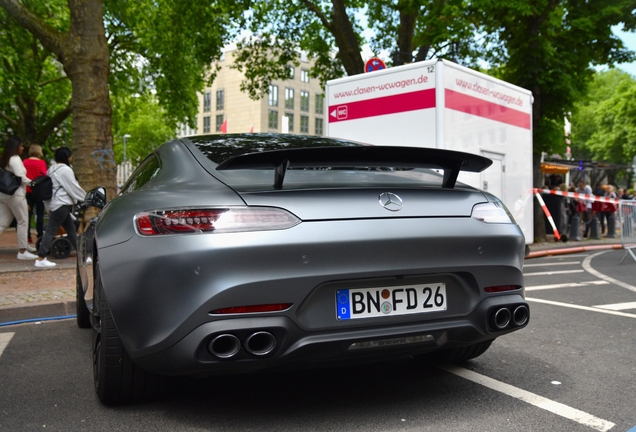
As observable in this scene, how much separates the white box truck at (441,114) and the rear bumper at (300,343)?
224 inches

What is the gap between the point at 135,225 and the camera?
3.05 metres

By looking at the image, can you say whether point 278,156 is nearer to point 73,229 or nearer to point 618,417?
point 618,417

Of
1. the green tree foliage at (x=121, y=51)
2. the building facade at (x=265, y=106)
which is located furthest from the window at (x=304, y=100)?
the green tree foliage at (x=121, y=51)

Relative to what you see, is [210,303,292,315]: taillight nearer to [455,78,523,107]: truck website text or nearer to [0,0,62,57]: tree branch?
[455,78,523,107]: truck website text

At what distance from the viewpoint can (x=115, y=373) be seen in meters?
3.27

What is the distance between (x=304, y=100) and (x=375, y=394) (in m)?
84.6

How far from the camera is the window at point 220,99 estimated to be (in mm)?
85625

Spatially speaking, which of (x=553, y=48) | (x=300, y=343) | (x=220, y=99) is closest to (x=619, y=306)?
(x=300, y=343)

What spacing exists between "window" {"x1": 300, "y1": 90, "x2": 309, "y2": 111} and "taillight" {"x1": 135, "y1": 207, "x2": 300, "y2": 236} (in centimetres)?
8436

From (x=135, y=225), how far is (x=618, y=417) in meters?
2.35

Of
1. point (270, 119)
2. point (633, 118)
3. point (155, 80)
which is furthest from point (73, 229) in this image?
point (270, 119)

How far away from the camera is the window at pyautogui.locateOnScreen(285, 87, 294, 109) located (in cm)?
8362

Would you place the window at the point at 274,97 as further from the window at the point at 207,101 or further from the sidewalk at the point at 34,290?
the sidewalk at the point at 34,290

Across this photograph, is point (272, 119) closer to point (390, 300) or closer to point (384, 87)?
point (384, 87)
